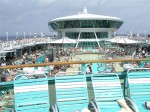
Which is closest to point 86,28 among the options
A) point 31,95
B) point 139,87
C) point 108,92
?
point 139,87

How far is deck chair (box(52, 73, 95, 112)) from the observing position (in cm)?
450

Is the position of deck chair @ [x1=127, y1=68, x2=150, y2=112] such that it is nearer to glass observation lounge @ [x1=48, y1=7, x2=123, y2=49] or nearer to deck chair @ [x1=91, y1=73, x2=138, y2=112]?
deck chair @ [x1=91, y1=73, x2=138, y2=112]

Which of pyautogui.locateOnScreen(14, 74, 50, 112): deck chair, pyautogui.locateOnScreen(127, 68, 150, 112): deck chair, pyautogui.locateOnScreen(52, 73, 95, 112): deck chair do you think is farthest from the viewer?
pyautogui.locateOnScreen(127, 68, 150, 112): deck chair

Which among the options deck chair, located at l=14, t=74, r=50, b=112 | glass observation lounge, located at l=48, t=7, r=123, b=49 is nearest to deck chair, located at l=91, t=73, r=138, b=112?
deck chair, located at l=14, t=74, r=50, b=112

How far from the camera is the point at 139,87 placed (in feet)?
15.9

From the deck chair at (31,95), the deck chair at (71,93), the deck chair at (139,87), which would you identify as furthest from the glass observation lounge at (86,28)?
the deck chair at (31,95)

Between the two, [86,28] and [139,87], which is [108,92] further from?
[86,28]

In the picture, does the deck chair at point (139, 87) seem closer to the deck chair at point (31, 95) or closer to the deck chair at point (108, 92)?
the deck chair at point (108, 92)

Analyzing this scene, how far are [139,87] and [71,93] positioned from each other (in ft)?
3.94

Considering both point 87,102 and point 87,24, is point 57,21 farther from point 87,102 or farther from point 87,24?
point 87,102

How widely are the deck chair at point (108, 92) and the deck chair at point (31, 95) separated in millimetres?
844

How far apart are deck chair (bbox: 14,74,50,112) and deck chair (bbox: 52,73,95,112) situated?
0.21 meters

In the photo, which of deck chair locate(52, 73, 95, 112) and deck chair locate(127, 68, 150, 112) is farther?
deck chair locate(127, 68, 150, 112)

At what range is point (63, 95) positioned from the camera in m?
4.58
